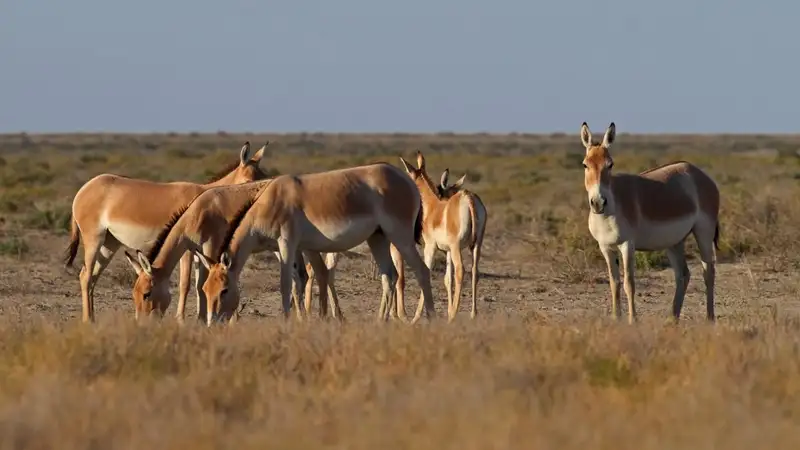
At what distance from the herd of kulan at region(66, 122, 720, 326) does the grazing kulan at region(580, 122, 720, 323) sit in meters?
0.01

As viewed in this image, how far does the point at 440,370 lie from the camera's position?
891 centimetres

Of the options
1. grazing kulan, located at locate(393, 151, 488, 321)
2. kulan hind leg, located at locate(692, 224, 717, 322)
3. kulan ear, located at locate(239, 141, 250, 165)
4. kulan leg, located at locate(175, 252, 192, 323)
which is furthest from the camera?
kulan ear, located at locate(239, 141, 250, 165)

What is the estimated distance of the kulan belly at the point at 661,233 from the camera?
14.0m

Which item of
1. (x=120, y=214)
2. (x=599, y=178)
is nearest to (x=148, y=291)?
(x=120, y=214)

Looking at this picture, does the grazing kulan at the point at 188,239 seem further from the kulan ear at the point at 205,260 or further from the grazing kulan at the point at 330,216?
the grazing kulan at the point at 330,216

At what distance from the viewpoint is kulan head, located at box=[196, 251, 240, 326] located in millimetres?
12344

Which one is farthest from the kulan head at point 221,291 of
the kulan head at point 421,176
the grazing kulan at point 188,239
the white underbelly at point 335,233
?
the kulan head at point 421,176

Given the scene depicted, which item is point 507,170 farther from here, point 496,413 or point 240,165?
point 496,413

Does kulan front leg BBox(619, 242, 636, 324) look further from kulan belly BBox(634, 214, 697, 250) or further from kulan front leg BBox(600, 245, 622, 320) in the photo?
kulan belly BBox(634, 214, 697, 250)

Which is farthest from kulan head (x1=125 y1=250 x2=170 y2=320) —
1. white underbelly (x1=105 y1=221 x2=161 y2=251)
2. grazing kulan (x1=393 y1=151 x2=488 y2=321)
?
grazing kulan (x1=393 y1=151 x2=488 y2=321)

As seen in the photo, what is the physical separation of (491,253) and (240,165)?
24.1ft

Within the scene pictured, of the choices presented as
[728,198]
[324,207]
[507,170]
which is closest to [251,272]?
[324,207]

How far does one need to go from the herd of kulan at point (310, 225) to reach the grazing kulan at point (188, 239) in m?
0.01

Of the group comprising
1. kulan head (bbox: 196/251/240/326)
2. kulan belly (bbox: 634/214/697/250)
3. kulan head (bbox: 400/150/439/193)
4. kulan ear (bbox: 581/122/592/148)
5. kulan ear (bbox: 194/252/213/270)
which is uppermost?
kulan ear (bbox: 581/122/592/148)
